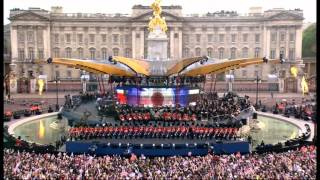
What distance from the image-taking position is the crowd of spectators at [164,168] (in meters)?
21.5

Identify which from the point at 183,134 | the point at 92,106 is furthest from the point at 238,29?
the point at 183,134

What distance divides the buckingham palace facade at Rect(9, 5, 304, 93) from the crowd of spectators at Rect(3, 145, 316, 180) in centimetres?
7332

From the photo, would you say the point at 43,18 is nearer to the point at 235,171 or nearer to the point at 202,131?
the point at 202,131

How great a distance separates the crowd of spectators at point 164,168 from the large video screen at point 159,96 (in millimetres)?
18643

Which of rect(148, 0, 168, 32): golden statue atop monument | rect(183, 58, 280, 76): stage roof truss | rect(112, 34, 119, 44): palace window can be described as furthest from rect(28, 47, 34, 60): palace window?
rect(183, 58, 280, 76): stage roof truss

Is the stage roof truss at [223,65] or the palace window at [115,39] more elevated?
the palace window at [115,39]

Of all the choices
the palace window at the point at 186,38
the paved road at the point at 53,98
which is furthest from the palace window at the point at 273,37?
the paved road at the point at 53,98

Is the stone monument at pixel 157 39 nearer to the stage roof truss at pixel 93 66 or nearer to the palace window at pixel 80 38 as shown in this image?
the stage roof truss at pixel 93 66

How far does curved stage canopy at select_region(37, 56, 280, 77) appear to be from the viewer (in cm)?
4075

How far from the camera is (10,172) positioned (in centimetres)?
2194

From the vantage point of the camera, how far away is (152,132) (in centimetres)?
3341

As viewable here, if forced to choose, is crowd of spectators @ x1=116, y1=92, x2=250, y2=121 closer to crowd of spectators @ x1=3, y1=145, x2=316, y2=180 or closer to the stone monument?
crowd of spectators @ x1=3, y1=145, x2=316, y2=180

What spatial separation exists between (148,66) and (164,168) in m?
23.6

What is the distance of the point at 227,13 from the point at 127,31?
22.1 meters
